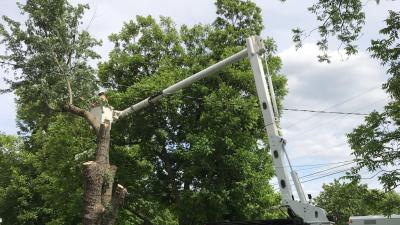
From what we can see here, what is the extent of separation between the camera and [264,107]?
13828 mm

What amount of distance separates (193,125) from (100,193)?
8.93 m

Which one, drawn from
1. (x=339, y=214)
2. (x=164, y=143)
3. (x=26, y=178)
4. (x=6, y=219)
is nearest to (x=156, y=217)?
(x=164, y=143)

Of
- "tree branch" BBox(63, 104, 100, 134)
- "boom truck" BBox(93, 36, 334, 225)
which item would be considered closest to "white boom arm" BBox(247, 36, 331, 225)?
"boom truck" BBox(93, 36, 334, 225)

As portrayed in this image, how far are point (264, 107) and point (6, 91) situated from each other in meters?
10.2

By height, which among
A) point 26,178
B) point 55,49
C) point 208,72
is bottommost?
point 208,72

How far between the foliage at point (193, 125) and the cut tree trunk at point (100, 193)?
5.73 metres

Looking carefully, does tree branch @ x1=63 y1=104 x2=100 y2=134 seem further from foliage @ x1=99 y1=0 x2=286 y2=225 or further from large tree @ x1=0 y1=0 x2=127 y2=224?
foliage @ x1=99 y1=0 x2=286 y2=225

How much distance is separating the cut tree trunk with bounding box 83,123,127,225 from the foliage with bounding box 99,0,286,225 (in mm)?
5726

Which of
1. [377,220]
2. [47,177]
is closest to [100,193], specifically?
[377,220]

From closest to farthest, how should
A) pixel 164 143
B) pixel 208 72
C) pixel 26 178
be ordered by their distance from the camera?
pixel 208 72
pixel 164 143
pixel 26 178

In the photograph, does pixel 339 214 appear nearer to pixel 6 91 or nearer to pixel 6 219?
pixel 6 219

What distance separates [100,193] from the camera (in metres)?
15.7

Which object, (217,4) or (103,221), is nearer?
(103,221)

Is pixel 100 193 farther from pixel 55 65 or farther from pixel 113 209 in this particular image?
pixel 55 65
